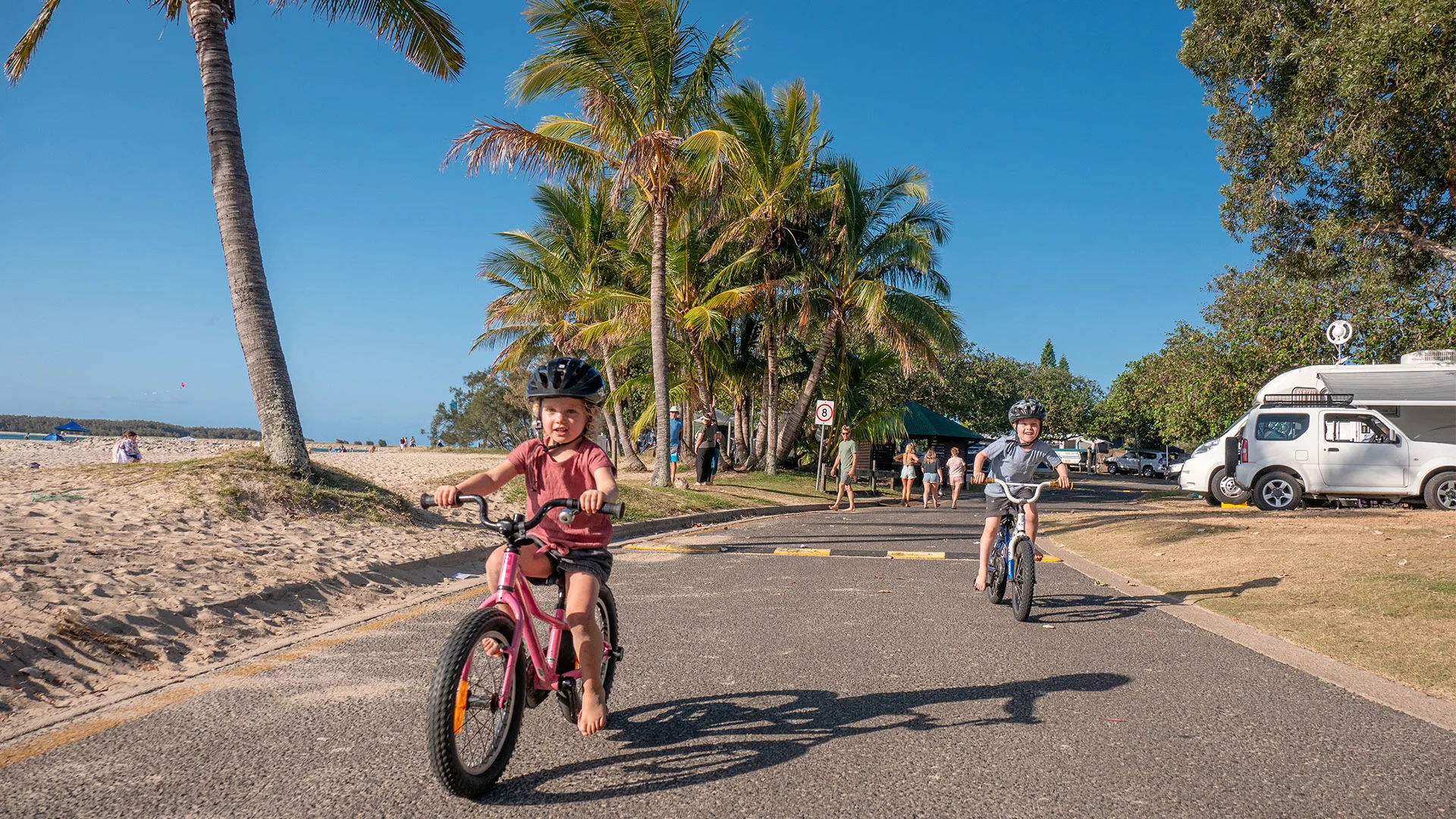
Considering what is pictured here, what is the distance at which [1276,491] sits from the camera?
15.8 meters

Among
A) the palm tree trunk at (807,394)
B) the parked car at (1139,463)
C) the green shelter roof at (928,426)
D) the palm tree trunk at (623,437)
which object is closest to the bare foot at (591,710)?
the palm tree trunk at (807,394)

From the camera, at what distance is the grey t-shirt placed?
7039 millimetres

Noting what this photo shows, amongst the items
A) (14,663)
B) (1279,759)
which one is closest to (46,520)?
(14,663)

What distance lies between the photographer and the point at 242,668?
4.85 metres

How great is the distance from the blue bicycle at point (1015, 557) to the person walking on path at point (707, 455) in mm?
13965

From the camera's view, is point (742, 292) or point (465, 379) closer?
point (742, 292)

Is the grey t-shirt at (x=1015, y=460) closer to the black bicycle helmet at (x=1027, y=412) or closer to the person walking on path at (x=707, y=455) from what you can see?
the black bicycle helmet at (x=1027, y=412)

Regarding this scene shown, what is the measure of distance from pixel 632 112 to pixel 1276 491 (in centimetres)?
1409

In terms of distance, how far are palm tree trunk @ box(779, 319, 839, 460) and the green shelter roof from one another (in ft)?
17.5

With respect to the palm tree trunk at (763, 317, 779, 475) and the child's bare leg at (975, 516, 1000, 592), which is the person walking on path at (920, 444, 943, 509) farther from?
the child's bare leg at (975, 516, 1000, 592)

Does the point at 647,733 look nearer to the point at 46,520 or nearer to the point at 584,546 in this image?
the point at 584,546

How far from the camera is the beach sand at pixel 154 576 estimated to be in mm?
4617

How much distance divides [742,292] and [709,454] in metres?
4.23

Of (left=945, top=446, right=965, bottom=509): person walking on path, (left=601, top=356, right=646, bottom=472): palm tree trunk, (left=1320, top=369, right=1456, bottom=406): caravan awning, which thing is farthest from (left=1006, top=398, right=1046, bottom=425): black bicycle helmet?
(left=601, top=356, right=646, bottom=472): palm tree trunk
